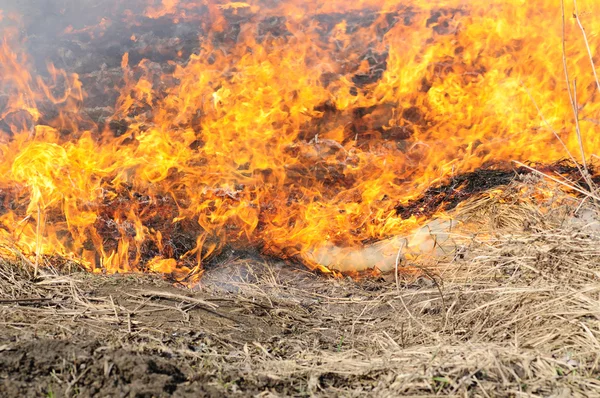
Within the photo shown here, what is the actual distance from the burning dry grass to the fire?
0.99 metres

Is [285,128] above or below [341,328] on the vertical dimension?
above

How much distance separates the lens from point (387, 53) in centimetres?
732

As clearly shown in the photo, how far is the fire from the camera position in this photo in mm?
6172

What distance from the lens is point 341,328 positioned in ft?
14.2

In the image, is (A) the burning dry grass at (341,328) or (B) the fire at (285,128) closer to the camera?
(A) the burning dry grass at (341,328)

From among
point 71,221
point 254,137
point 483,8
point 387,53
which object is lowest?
point 71,221

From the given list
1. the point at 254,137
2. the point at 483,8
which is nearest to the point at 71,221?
the point at 254,137

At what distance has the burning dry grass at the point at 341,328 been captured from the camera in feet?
9.31

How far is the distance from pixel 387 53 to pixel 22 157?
13.5ft

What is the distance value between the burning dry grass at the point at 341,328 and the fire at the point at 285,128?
3.26 feet

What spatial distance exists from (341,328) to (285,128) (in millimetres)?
2972

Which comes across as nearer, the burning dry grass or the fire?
the burning dry grass

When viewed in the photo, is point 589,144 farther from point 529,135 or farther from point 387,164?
point 387,164

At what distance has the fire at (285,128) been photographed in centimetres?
617
